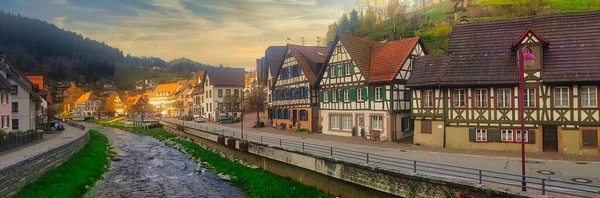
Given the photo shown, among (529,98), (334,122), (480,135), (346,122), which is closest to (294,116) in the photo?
(334,122)

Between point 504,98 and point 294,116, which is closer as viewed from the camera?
point 504,98

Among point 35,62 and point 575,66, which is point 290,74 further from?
point 35,62

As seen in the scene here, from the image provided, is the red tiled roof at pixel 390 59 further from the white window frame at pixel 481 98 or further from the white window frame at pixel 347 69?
the white window frame at pixel 481 98

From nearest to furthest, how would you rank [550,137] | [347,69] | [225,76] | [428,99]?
[550,137] → [428,99] → [347,69] → [225,76]

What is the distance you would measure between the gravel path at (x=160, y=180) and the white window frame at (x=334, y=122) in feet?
43.2

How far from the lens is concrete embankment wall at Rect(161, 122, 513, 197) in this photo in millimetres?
15647

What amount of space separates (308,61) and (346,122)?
10.8m

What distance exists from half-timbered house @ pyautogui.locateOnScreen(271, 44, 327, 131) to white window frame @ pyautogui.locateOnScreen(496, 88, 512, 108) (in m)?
19.2

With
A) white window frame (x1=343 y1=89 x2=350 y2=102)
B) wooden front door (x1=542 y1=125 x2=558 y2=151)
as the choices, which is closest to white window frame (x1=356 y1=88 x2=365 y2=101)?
white window frame (x1=343 y1=89 x2=350 y2=102)

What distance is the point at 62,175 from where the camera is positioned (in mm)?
26609

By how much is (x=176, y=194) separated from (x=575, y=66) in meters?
24.1

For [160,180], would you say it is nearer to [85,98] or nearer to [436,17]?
[436,17]

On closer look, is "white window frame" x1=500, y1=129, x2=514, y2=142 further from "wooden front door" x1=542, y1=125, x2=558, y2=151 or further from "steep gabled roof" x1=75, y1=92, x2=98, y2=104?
"steep gabled roof" x1=75, y1=92, x2=98, y2=104

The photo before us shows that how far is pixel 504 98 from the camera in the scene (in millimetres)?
26750
